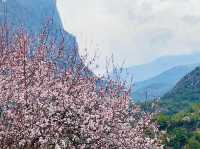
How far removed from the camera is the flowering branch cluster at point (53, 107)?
17.3 m

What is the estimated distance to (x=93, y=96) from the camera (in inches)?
784

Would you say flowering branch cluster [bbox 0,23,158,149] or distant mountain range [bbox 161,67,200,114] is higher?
distant mountain range [bbox 161,67,200,114]

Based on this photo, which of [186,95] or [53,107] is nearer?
[53,107]

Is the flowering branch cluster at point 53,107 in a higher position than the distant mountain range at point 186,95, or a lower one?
lower

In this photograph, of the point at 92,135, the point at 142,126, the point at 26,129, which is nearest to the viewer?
the point at 26,129

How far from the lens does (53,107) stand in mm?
18281

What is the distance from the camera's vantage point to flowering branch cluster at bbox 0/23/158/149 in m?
17.3

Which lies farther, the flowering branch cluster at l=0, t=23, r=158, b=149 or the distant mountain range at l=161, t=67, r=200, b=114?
the distant mountain range at l=161, t=67, r=200, b=114

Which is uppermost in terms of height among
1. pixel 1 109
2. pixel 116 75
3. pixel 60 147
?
pixel 116 75

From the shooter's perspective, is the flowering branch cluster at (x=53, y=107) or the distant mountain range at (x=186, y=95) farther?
the distant mountain range at (x=186, y=95)

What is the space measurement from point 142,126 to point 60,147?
4548 millimetres

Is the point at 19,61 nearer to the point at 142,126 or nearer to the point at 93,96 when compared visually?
the point at 93,96

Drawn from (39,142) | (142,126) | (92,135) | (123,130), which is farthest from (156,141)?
(39,142)

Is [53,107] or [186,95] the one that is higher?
[186,95]
